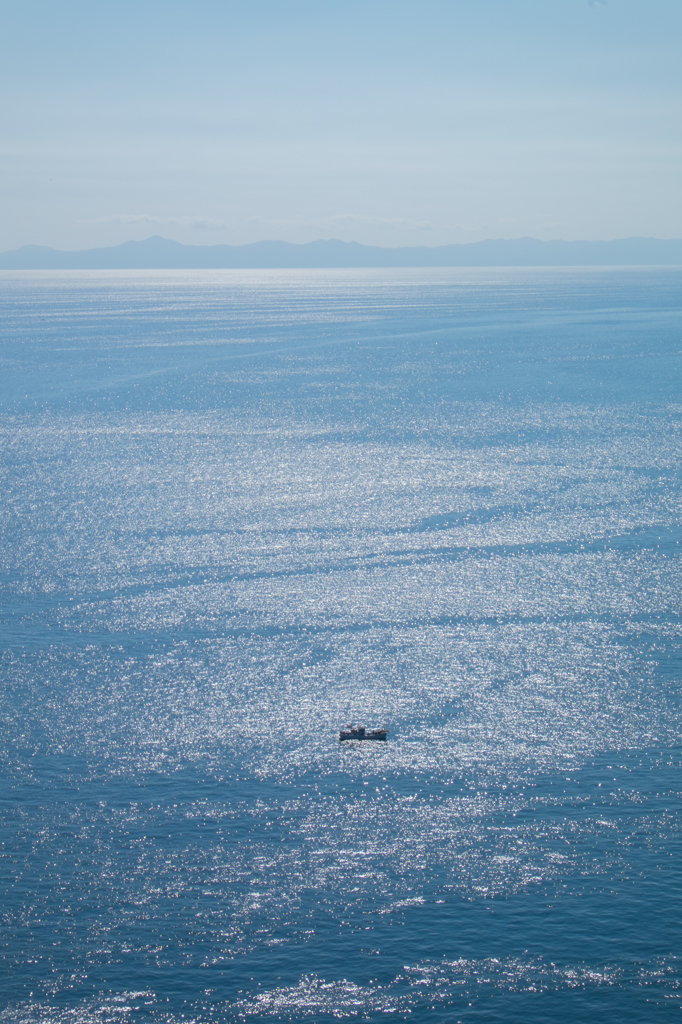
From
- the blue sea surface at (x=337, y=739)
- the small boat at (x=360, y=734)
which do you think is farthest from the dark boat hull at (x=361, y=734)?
the blue sea surface at (x=337, y=739)

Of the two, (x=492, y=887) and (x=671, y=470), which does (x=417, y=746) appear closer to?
(x=492, y=887)

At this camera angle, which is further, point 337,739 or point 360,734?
point 337,739

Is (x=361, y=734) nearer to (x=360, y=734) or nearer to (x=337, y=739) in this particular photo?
(x=360, y=734)

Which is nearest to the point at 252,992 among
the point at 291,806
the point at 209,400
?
the point at 291,806

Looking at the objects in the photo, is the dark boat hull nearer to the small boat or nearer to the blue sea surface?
the small boat

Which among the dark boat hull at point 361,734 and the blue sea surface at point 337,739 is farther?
the dark boat hull at point 361,734

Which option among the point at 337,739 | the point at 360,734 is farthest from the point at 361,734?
the point at 337,739

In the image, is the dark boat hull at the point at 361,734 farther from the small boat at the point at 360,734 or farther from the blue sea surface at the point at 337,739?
the blue sea surface at the point at 337,739

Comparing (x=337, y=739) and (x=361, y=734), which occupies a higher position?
(x=361, y=734)

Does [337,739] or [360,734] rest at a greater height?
[360,734]
